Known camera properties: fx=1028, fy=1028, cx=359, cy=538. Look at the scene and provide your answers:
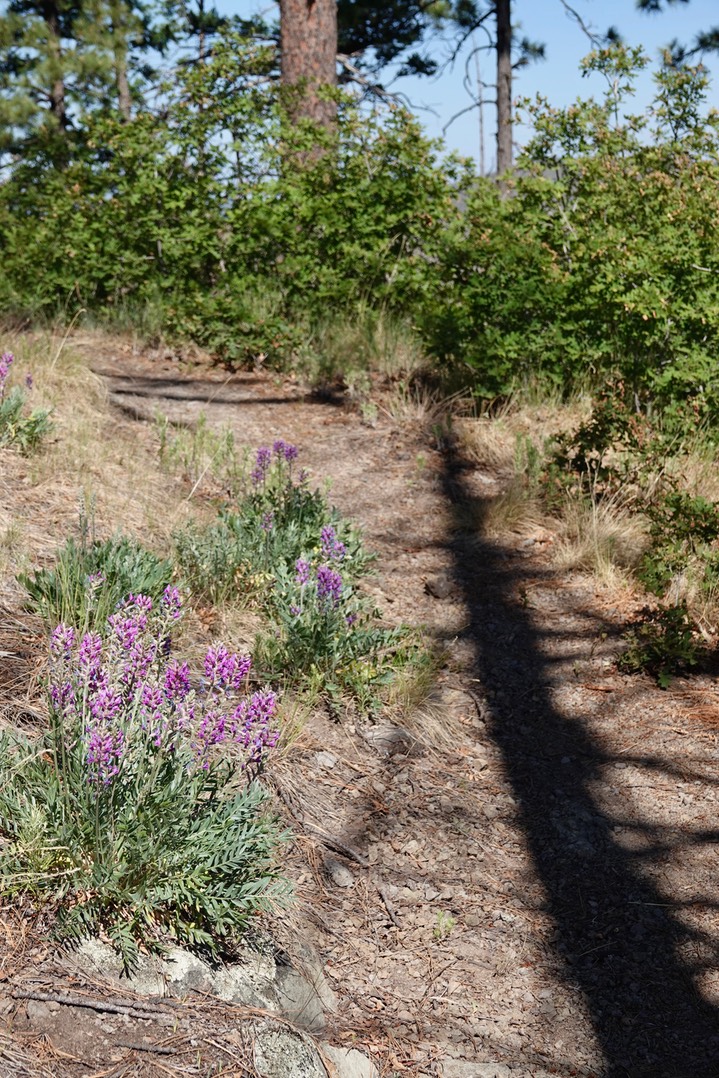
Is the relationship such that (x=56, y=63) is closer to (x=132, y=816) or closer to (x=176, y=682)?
(x=176, y=682)

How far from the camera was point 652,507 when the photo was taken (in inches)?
225

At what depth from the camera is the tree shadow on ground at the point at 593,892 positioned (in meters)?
2.96

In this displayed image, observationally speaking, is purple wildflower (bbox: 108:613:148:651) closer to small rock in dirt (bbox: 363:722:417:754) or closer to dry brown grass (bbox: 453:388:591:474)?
small rock in dirt (bbox: 363:722:417:754)

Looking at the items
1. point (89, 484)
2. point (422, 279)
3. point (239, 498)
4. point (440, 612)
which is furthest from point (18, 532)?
point (422, 279)

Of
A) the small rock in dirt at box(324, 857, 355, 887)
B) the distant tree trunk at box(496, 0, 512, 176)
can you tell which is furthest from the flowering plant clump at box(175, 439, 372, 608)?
the distant tree trunk at box(496, 0, 512, 176)

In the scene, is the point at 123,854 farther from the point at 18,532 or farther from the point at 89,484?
the point at 89,484

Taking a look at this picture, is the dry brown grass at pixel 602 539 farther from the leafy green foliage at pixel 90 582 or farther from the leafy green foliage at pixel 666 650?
the leafy green foliage at pixel 90 582

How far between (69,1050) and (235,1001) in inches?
19.3

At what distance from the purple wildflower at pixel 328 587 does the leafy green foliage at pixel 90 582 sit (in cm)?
65

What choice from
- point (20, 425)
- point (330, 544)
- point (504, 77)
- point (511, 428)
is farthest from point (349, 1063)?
point (504, 77)

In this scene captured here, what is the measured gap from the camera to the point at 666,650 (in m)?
4.76

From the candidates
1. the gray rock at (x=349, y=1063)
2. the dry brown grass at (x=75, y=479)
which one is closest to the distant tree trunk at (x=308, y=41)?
the dry brown grass at (x=75, y=479)

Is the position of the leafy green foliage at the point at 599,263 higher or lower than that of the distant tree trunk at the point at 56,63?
lower

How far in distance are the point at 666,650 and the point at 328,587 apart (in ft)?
5.57
